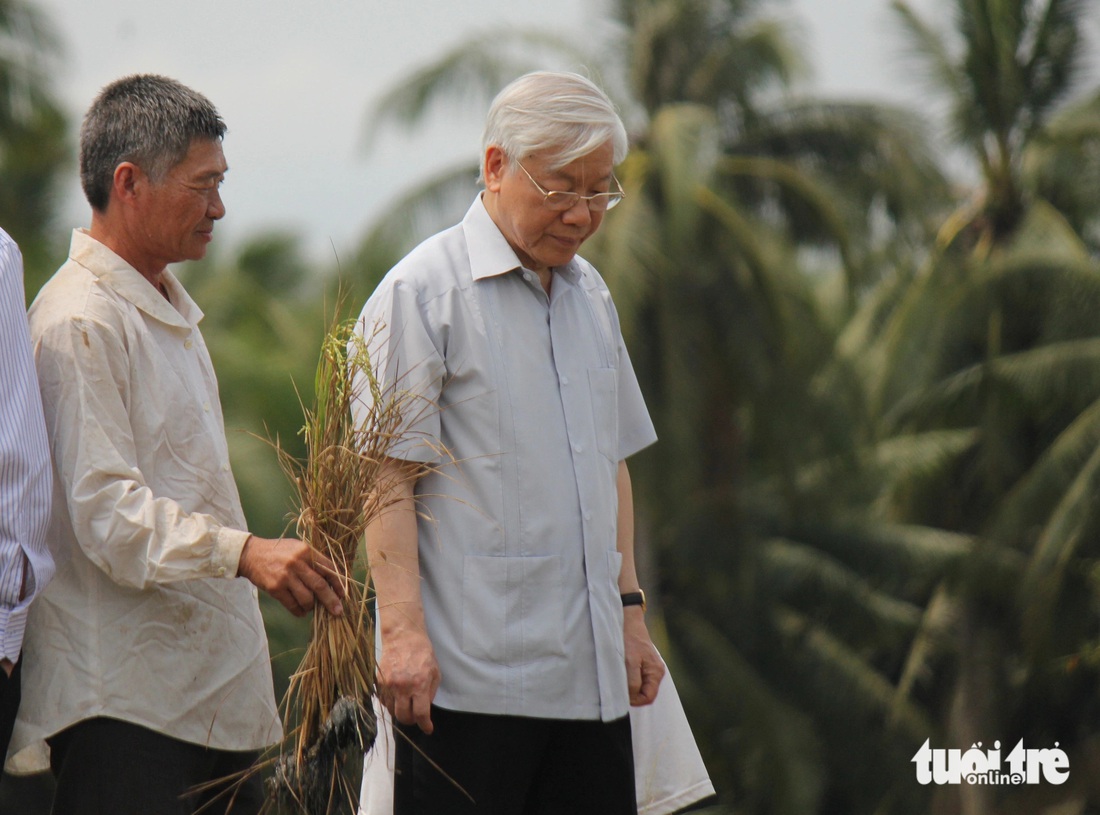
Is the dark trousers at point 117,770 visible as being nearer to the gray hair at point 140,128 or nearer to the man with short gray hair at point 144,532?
the man with short gray hair at point 144,532

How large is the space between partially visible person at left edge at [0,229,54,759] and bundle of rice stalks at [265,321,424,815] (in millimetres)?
457

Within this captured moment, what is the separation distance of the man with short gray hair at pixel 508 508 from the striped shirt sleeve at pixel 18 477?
0.59 metres

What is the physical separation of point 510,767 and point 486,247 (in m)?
0.98

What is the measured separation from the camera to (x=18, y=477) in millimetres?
2762

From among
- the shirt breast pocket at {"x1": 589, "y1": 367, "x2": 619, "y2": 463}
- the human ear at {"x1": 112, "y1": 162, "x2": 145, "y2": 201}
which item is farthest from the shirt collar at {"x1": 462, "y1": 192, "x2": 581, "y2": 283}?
the human ear at {"x1": 112, "y1": 162, "x2": 145, "y2": 201}

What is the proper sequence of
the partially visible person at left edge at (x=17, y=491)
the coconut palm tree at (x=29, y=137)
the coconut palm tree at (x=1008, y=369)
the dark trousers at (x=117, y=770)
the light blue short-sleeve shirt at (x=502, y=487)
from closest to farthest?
the partially visible person at left edge at (x=17, y=491) → the dark trousers at (x=117, y=770) → the light blue short-sleeve shirt at (x=502, y=487) → the coconut palm tree at (x=29, y=137) → the coconut palm tree at (x=1008, y=369)

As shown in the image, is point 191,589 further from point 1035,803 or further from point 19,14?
point 1035,803

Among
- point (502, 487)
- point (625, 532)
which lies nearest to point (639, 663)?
point (625, 532)

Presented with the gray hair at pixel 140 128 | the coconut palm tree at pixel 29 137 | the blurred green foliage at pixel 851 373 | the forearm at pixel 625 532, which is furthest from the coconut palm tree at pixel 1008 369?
the gray hair at pixel 140 128

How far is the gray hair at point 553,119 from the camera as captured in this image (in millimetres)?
3059

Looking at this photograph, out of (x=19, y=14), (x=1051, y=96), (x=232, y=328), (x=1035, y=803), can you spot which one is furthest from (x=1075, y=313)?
(x=19, y=14)

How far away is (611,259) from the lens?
54.3 feet

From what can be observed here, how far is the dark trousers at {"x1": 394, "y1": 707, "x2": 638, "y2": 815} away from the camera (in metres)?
2.94

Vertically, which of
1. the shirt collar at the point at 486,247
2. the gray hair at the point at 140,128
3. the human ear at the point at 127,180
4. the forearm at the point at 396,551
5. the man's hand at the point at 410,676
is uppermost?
the gray hair at the point at 140,128
